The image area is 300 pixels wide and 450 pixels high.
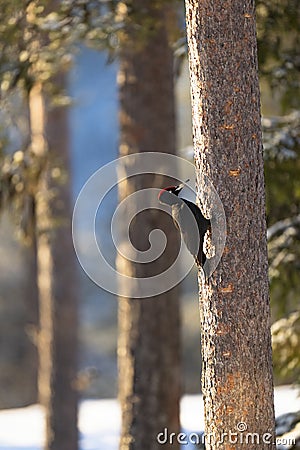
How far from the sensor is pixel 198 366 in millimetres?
18594

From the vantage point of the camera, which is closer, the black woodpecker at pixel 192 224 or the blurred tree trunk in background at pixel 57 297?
the black woodpecker at pixel 192 224

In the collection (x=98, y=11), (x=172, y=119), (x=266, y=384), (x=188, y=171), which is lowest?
(x=266, y=384)

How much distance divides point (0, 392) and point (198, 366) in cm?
437

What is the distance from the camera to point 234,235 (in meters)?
3.53

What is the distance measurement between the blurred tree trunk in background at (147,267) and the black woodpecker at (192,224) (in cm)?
287

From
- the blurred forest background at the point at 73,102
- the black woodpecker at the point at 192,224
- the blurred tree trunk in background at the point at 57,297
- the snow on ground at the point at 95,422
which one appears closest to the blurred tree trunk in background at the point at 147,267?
the blurred forest background at the point at 73,102

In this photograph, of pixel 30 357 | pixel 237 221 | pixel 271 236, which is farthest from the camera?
pixel 30 357

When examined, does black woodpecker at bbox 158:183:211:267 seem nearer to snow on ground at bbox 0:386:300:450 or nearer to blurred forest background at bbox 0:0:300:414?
blurred forest background at bbox 0:0:300:414

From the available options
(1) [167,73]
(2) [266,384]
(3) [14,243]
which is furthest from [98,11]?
(3) [14,243]

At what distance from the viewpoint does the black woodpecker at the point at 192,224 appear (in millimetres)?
3582

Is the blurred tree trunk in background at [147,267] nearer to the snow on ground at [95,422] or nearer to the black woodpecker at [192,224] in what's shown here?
the snow on ground at [95,422]

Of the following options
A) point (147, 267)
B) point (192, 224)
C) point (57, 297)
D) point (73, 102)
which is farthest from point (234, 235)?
point (57, 297)

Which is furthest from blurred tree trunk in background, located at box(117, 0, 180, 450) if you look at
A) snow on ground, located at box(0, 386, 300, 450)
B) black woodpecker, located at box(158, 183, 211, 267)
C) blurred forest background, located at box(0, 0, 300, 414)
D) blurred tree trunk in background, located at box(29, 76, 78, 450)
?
blurred tree trunk in background, located at box(29, 76, 78, 450)

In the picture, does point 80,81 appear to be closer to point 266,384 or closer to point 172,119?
point 172,119
